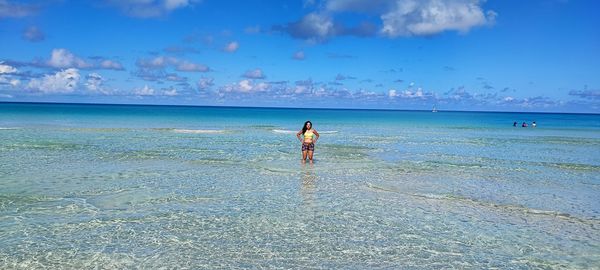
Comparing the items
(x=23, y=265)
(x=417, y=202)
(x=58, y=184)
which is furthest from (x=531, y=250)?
(x=58, y=184)

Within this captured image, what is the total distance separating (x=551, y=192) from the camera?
53.1ft

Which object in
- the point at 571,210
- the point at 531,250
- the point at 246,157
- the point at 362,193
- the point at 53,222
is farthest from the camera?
the point at 246,157

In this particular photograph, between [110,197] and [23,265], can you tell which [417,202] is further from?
[23,265]

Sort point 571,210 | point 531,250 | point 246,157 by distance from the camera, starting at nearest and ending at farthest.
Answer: point 531,250, point 571,210, point 246,157

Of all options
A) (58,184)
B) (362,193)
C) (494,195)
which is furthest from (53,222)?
(494,195)

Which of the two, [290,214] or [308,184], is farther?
[308,184]

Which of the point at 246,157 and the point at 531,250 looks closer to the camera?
the point at 531,250

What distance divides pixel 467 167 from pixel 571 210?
28.7ft

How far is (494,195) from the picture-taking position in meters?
15.4

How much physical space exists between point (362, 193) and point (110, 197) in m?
8.05

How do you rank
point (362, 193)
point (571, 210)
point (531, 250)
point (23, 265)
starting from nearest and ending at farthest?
point (23, 265)
point (531, 250)
point (571, 210)
point (362, 193)

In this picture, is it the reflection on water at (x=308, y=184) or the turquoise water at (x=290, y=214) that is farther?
the reflection on water at (x=308, y=184)

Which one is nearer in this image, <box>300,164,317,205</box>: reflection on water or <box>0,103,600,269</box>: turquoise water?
<box>0,103,600,269</box>: turquoise water

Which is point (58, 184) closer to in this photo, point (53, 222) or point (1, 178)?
point (1, 178)
